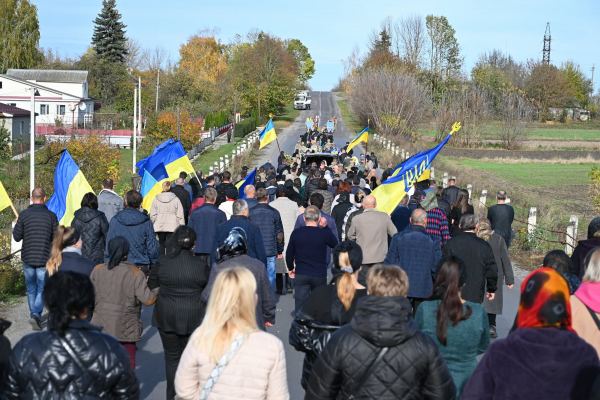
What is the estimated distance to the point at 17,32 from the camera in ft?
290

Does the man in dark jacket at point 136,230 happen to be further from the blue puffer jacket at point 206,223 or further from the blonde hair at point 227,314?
the blonde hair at point 227,314

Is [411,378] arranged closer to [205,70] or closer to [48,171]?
[48,171]

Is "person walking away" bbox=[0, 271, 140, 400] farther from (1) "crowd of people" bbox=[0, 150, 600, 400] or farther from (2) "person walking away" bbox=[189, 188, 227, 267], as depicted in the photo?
(2) "person walking away" bbox=[189, 188, 227, 267]

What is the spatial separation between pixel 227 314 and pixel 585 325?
2.59 meters

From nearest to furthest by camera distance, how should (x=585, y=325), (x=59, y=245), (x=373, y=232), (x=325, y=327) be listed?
(x=325, y=327) < (x=585, y=325) < (x=59, y=245) < (x=373, y=232)

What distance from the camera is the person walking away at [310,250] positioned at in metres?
8.64

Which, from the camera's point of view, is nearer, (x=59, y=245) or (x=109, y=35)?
(x=59, y=245)

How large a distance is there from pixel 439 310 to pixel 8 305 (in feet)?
26.2

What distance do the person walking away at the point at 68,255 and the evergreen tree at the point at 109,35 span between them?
86.2m

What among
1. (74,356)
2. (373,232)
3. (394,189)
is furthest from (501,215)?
(74,356)

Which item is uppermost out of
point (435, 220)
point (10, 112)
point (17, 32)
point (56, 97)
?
point (17, 32)

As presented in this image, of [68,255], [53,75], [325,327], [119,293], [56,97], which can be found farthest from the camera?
[53,75]

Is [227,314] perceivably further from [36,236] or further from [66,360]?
[36,236]

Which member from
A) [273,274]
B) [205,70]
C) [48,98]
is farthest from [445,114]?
[205,70]
